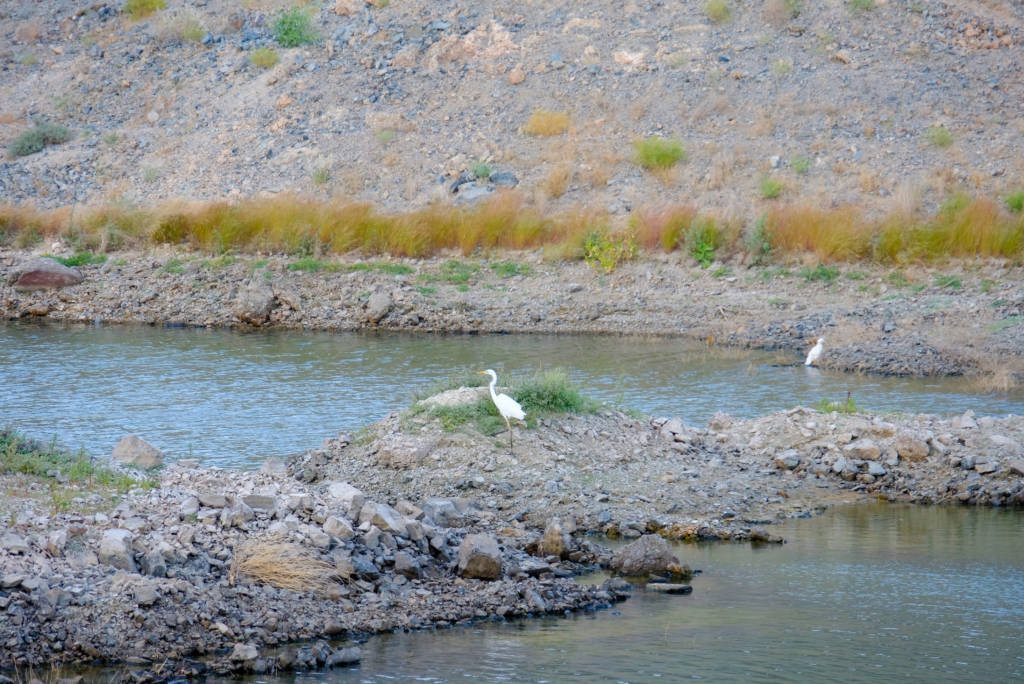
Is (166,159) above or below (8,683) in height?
above

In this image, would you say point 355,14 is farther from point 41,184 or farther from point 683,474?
point 683,474

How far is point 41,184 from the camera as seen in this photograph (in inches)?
Answer: 1126

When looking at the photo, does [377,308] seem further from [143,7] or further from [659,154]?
[143,7]

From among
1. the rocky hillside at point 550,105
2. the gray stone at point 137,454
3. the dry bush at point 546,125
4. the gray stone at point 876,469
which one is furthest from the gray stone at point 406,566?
the dry bush at point 546,125

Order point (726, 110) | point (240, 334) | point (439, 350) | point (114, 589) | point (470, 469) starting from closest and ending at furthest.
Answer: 1. point (114, 589)
2. point (470, 469)
3. point (439, 350)
4. point (240, 334)
5. point (726, 110)

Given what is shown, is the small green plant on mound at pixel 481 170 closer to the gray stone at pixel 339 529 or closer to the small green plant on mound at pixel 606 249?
the small green plant on mound at pixel 606 249

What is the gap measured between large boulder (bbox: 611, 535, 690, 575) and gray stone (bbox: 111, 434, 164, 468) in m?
4.32

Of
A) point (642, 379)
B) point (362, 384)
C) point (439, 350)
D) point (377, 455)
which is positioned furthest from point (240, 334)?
point (377, 455)

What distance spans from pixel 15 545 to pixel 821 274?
16.7 metres

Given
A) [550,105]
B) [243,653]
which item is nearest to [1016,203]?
[550,105]

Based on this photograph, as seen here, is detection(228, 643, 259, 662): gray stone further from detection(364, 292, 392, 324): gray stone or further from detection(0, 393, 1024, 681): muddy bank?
detection(364, 292, 392, 324): gray stone

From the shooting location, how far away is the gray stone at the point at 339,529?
7.89m

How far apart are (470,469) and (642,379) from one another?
6013mm

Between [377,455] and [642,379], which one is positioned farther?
[642,379]
